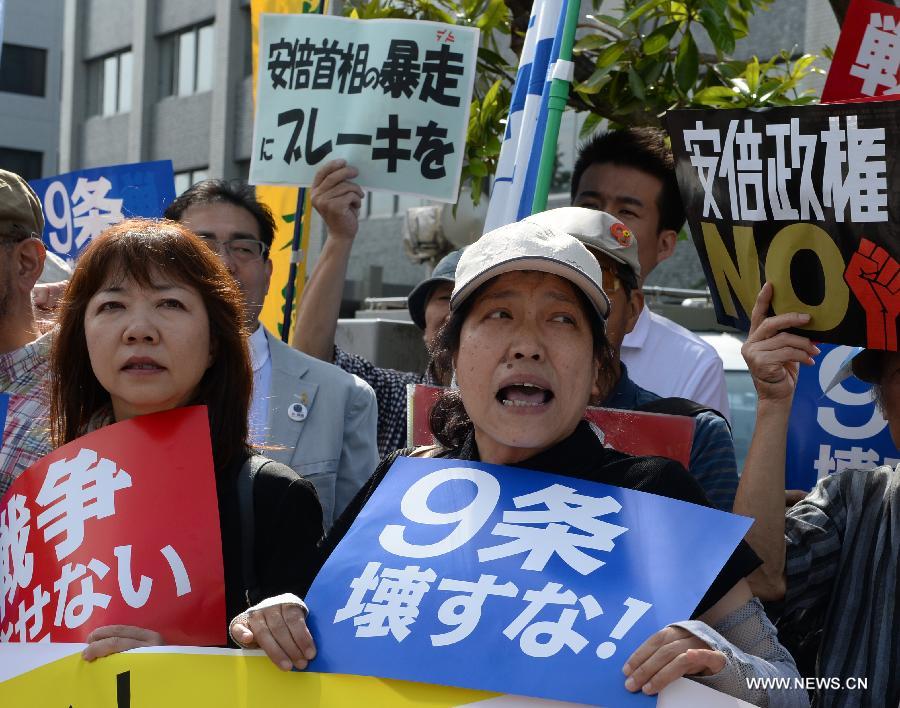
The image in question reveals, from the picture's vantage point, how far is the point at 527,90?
3.50 metres

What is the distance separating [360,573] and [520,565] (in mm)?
278

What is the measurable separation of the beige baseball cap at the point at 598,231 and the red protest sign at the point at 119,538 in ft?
3.21

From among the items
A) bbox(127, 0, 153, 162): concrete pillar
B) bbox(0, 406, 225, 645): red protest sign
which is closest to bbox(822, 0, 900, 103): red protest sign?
bbox(0, 406, 225, 645): red protest sign

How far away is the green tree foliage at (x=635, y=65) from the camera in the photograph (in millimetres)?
4305

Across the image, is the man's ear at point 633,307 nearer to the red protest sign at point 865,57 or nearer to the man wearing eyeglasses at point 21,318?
the red protest sign at point 865,57

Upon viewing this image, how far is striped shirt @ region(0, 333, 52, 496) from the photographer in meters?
2.83

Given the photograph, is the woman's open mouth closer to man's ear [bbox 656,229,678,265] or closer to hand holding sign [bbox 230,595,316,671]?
hand holding sign [bbox 230,595,316,671]

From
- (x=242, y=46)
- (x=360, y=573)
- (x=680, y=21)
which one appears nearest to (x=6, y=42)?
(x=242, y=46)

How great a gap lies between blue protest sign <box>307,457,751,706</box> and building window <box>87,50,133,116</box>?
26.4m

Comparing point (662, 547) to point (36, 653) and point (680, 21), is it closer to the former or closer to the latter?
point (36, 653)

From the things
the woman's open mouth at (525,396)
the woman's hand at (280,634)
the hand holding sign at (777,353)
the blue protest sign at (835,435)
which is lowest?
the woman's hand at (280,634)

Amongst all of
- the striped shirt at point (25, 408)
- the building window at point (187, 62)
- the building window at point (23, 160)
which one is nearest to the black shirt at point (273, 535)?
the striped shirt at point (25, 408)

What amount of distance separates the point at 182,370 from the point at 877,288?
53.0 inches

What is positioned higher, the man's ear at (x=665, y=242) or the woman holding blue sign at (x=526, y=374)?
the man's ear at (x=665, y=242)
